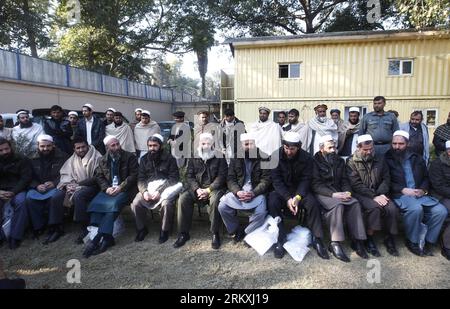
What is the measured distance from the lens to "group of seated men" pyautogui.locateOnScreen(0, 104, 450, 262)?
151 inches

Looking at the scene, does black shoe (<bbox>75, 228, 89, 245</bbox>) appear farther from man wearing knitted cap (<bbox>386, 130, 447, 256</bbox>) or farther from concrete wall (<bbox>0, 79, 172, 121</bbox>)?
concrete wall (<bbox>0, 79, 172, 121</bbox>)

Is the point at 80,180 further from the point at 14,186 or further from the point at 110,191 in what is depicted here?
the point at 14,186

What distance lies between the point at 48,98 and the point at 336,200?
1338cm

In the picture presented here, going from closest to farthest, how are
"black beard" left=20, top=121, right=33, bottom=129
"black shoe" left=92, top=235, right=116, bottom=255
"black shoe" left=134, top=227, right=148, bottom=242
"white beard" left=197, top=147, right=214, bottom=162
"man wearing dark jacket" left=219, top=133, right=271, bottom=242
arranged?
"black shoe" left=92, top=235, right=116, bottom=255
"man wearing dark jacket" left=219, top=133, right=271, bottom=242
"black shoe" left=134, top=227, right=148, bottom=242
"white beard" left=197, top=147, right=214, bottom=162
"black beard" left=20, top=121, right=33, bottom=129

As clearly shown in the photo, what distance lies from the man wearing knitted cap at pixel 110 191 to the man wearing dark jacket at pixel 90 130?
1516 mm

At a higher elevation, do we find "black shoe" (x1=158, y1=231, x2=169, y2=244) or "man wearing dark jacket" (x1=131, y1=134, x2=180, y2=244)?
"man wearing dark jacket" (x1=131, y1=134, x2=180, y2=244)

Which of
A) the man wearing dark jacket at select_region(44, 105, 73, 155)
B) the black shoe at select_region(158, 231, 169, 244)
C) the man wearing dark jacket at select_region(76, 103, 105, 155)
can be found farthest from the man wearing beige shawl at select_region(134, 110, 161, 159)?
the black shoe at select_region(158, 231, 169, 244)

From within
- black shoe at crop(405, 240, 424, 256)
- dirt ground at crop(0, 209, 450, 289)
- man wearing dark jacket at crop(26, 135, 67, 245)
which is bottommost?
dirt ground at crop(0, 209, 450, 289)

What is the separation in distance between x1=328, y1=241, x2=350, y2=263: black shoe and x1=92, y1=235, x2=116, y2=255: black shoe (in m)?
2.83

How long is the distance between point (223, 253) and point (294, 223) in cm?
122

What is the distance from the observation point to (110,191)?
4.38 meters

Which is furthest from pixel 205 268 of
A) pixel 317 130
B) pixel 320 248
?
pixel 317 130

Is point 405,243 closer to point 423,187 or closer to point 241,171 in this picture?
point 423,187

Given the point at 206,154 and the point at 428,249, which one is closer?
the point at 428,249
